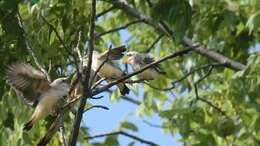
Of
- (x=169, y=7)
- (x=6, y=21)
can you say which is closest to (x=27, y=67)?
(x=6, y=21)

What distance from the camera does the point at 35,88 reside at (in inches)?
206

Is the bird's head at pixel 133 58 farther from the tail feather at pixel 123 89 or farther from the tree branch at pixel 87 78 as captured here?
the tree branch at pixel 87 78

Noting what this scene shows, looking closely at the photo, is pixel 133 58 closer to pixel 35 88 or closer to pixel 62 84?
pixel 35 88

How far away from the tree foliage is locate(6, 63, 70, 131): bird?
0.22ft

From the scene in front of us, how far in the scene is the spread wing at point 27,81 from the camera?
5125 mm

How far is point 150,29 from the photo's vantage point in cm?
1041

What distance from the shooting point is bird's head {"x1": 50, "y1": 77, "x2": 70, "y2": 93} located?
195 inches

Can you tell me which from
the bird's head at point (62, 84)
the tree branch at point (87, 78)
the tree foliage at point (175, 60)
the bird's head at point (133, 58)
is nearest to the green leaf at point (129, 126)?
the tree foliage at point (175, 60)

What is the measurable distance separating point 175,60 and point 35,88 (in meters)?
4.90

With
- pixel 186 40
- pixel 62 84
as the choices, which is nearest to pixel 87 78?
pixel 62 84

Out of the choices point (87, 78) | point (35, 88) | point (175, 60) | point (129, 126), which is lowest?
point (129, 126)

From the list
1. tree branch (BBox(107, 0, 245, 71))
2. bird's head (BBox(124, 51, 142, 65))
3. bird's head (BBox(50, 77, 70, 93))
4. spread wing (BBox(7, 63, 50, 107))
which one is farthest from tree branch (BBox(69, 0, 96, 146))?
tree branch (BBox(107, 0, 245, 71))

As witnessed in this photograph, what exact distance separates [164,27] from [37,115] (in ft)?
11.1

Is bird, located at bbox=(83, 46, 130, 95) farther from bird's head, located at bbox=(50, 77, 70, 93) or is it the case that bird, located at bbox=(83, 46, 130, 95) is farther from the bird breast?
bird's head, located at bbox=(50, 77, 70, 93)
